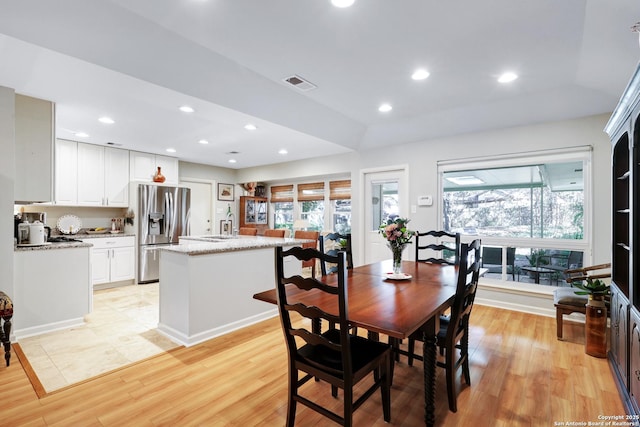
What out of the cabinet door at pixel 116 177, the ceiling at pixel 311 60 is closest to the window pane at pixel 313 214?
the ceiling at pixel 311 60

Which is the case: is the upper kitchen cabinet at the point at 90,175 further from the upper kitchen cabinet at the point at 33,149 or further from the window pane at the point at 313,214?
the window pane at the point at 313,214

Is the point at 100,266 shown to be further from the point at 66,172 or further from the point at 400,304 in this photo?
the point at 400,304

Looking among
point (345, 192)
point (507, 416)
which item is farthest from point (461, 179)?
point (507, 416)

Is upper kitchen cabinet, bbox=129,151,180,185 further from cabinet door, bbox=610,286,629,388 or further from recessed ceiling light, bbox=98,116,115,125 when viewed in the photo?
cabinet door, bbox=610,286,629,388

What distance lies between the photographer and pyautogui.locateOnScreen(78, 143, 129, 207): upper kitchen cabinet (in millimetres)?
4898

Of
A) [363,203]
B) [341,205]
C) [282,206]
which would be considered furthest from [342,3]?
[282,206]

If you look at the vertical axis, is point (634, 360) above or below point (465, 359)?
above

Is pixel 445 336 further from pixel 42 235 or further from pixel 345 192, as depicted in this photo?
pixel 345 192

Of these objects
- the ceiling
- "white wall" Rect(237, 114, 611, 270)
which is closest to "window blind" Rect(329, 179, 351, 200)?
"white wall" Rect(237, 114, 611, 270)

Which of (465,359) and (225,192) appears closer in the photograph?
(465,359)

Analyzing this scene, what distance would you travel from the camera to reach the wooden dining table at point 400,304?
56.1 inches

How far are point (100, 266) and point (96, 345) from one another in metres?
2.50

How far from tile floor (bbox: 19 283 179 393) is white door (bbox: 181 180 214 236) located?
300 centimetres

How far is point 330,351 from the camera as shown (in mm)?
1735
